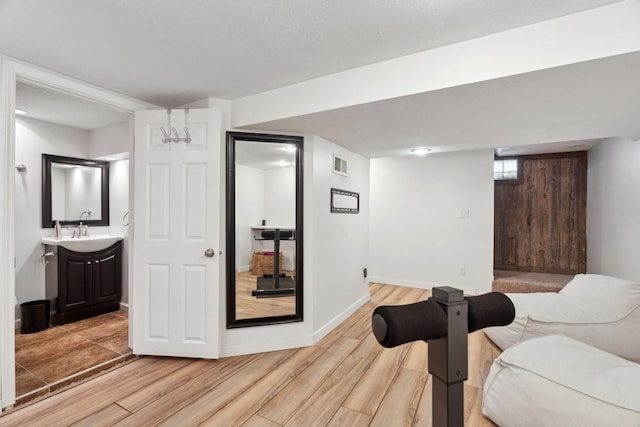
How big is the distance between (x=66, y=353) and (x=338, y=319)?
2546mm

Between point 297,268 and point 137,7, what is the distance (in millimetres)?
2173

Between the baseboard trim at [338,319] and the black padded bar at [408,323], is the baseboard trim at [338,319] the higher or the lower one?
the lower one

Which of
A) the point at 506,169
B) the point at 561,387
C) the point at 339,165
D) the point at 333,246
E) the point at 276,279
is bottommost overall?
the point at 561,387

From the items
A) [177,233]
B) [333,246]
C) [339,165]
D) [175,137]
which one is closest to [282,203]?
[333,246]

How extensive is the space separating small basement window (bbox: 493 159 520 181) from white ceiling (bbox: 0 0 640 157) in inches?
93.4

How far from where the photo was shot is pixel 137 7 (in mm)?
1411

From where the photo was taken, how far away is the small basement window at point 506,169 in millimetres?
Result: 4643

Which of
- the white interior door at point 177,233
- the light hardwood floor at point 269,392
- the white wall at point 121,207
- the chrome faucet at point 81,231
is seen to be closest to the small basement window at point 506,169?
the light hardwood floor at point 269,392

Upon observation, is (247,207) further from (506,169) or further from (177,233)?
(506,169)

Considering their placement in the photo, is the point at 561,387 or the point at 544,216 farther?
the point at 544,216

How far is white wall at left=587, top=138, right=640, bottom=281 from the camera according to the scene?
9.25 feet

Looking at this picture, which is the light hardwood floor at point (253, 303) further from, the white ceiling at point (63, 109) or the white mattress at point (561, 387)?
the white ceiling at point (63, 109)

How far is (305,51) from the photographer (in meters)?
1.79

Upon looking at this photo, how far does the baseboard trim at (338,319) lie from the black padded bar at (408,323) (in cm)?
229
